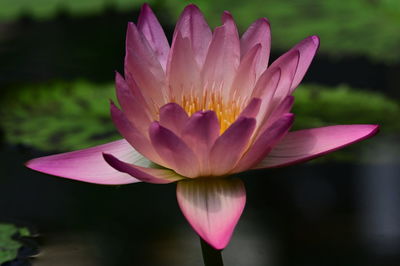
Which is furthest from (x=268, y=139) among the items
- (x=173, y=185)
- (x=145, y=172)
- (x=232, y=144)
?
(x=173, y=185)

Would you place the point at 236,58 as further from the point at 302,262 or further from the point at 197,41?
the point at 302,262

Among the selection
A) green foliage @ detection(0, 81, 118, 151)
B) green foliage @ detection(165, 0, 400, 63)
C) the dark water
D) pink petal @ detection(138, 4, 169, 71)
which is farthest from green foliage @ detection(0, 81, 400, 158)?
pink petal @ detection(138, 4, 169, 71)

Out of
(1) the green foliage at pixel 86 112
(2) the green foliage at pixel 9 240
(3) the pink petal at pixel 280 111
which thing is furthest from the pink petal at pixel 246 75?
(1) the green foliage at pixel 86 112

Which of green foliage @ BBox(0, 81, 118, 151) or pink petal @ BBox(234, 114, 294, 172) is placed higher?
green foliage @ BBox(0, 81, 118, 151)

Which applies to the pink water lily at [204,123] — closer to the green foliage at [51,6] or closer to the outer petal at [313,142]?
the outer petal at [313,142]

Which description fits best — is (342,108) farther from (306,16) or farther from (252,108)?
(252,108)

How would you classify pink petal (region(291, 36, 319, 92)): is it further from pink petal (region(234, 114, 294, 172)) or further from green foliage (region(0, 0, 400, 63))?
green foliage (region(0, 0, 400, 63))
